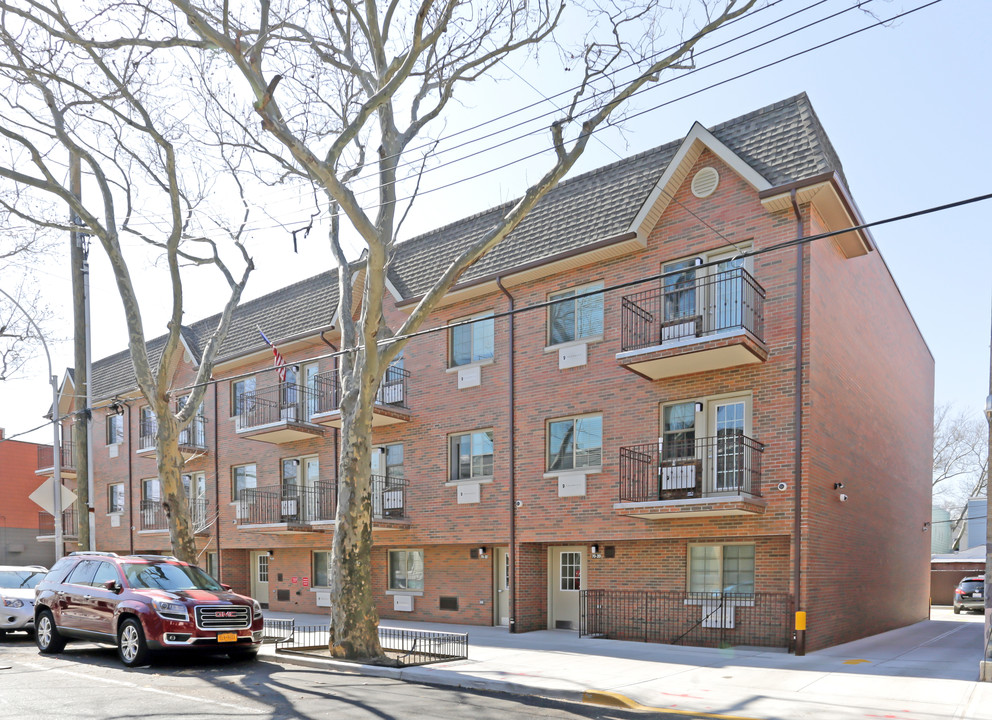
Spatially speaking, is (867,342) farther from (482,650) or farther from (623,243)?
(482,650)

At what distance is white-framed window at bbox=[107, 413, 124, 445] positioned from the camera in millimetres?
34344

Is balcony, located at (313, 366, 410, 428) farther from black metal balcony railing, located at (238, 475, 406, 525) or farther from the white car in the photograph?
the white car

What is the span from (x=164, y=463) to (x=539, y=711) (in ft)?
39.0

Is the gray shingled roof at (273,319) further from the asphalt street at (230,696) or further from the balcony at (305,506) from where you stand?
the asphalt street at (230,696)

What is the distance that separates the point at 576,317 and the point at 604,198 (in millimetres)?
2799

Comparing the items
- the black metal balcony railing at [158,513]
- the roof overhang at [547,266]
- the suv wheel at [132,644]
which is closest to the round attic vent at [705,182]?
the roof overhang at [547,266]

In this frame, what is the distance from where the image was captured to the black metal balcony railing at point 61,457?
3908 centimetres

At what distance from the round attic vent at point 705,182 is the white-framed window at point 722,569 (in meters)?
7.01

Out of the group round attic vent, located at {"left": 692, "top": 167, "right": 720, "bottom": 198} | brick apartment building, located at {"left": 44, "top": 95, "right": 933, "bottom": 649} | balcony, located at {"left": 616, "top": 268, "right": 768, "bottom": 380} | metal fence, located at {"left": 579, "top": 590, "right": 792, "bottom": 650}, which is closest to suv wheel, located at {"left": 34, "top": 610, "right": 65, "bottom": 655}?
brick apartment building, located at {"left": 44, "top": 95, "right": 933, "bottom": 649}

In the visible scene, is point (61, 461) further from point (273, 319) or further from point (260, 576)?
point (273, 319)

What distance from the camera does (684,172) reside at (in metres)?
16.8

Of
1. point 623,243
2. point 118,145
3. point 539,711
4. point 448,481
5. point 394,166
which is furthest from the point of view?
point 448,481

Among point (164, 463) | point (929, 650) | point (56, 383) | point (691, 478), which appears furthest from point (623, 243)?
point (56, 383)

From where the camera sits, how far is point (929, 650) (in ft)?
49.8
